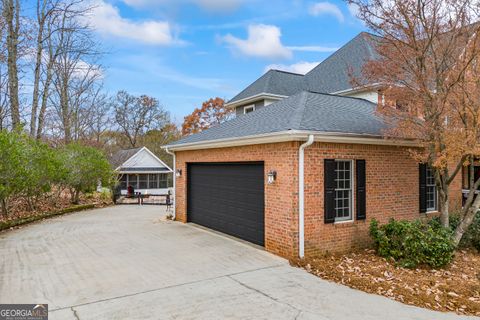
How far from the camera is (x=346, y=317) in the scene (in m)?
4.64

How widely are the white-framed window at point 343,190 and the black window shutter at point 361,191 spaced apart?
166mm

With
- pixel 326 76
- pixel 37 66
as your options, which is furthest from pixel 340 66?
pixel 37 66

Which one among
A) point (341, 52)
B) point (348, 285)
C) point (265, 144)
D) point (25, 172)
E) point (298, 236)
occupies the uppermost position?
point (341, 52)

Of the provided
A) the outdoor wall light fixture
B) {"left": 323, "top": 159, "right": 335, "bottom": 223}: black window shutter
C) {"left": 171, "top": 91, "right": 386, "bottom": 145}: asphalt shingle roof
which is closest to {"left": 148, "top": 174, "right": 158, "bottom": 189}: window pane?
{"left": 171, "top": 91, "right": 386, "bottom": 145}: asphalt shingle roof

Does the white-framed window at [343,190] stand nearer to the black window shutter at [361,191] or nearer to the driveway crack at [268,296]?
the black window shutter at [361,191]

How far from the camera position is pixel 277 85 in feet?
56.7

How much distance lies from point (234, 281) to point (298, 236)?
1.97 metres

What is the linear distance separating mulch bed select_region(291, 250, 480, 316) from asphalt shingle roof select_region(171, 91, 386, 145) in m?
2.95

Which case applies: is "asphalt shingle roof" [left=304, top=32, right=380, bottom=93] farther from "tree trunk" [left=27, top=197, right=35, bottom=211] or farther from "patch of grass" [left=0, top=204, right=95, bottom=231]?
"tree trunk" [left=27, top=197, right=35, bottom=211]

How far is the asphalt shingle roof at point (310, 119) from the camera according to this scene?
7898 mm

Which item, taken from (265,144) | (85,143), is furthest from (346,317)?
(85,143)

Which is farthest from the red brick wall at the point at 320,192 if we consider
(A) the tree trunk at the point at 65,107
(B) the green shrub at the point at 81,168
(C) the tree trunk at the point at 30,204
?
(A) the tree trunk at the point at 65,107

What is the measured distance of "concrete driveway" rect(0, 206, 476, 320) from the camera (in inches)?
189

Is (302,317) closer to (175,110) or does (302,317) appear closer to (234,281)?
(234,281)
